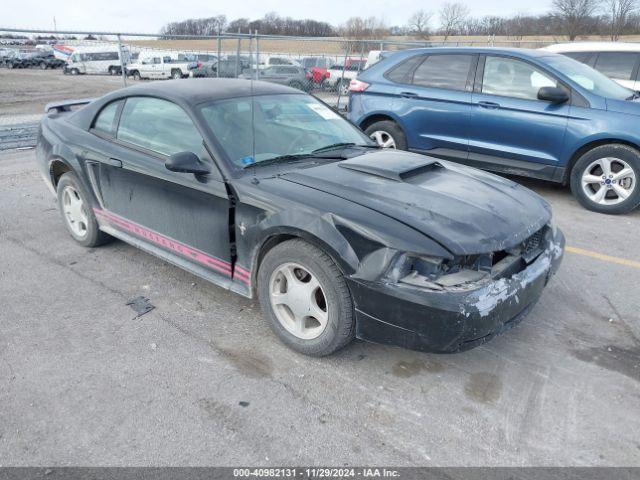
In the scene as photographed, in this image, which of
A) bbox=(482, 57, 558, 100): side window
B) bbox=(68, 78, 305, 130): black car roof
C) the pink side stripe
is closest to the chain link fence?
bbox=(68, 78, 305, 130): black car roof

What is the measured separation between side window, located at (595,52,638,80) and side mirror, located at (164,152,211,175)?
8.19 m

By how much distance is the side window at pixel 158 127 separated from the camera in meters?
3.42

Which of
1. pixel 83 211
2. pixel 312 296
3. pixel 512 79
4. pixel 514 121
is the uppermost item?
pixel 512 79

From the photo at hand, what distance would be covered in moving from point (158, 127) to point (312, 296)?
178cm

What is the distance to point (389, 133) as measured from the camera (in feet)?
22.7

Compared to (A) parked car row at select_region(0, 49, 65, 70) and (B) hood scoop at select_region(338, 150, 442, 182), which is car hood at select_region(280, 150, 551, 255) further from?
(A) parked car row at select_region(0, 49, 65, 70)

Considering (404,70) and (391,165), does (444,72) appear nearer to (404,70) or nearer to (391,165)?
(404,70)

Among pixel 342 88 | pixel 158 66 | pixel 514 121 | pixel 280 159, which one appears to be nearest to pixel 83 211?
pixel 280 159

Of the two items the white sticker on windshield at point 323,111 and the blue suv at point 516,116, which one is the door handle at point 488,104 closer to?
the blue suv at point 516,116

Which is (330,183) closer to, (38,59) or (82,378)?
(82,378)

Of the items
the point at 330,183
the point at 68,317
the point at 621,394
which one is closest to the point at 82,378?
the point at 68,317

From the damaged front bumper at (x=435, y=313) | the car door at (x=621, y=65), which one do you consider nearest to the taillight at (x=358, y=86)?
the car door at (x=621, y=65)

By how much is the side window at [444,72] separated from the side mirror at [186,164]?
14.4 ft

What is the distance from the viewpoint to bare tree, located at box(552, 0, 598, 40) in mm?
37812
